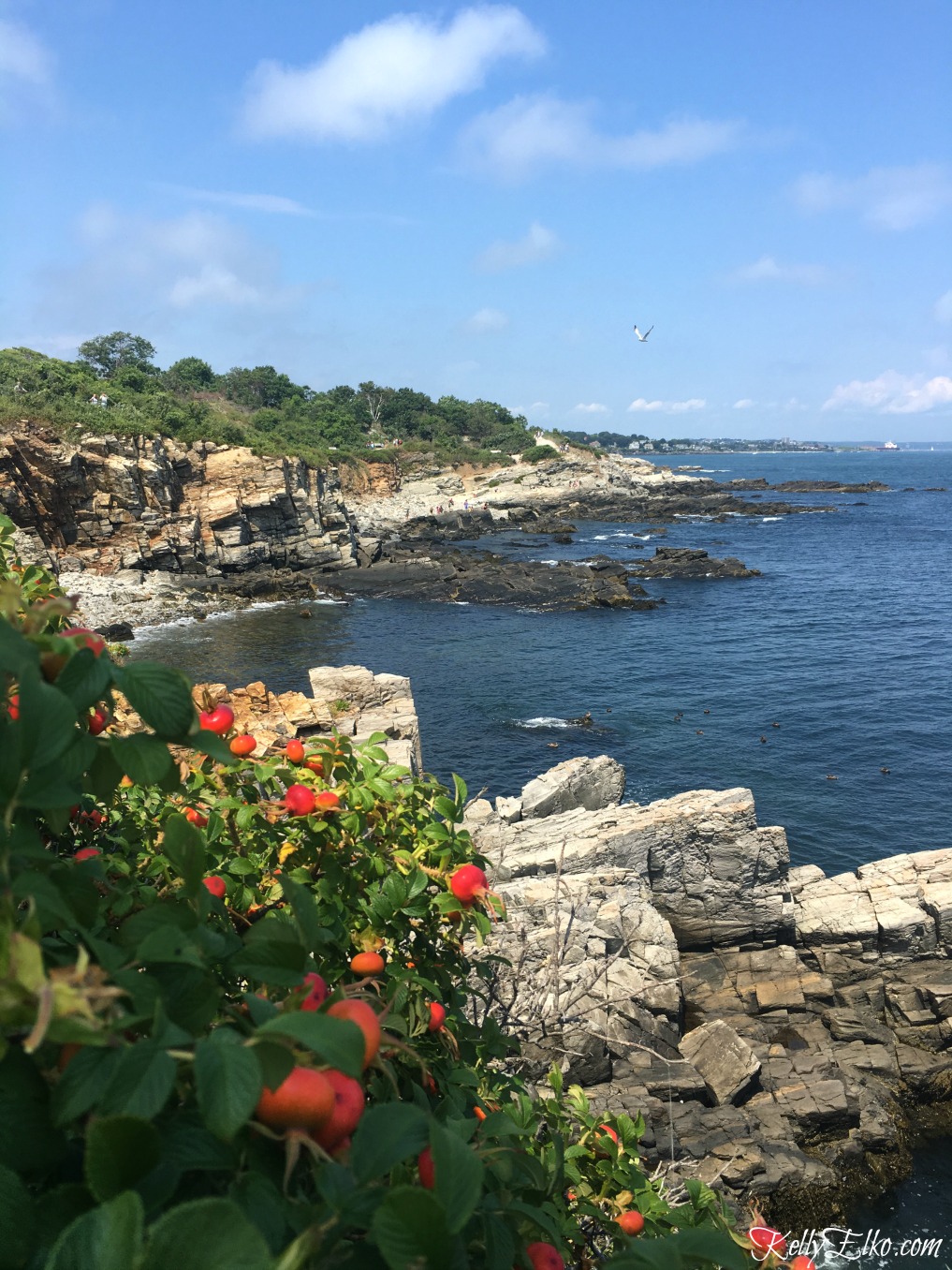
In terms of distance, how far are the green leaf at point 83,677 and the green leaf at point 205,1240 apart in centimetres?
77

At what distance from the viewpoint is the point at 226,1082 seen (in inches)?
43.3

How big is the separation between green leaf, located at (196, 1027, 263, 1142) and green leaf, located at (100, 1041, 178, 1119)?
4 cm

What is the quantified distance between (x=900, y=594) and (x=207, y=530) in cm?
4017

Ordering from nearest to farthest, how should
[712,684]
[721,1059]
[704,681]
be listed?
[721,1059] → [712,684] → [704,681]

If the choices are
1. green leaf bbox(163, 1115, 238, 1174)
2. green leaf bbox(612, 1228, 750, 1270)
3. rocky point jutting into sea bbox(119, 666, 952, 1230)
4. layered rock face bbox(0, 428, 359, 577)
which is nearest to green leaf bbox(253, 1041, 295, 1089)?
green leaf bbox(163, 1115, 238, 1174)

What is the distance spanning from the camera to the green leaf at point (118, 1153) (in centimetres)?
102

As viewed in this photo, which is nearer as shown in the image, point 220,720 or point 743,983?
point 220,720

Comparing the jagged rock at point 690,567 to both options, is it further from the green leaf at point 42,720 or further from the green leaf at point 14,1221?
the green leaf at point 14,1221

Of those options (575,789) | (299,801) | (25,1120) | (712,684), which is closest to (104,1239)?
(25,1120)

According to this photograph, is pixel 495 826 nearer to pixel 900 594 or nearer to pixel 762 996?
pixel 762 996

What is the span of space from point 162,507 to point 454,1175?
4841 centimetres

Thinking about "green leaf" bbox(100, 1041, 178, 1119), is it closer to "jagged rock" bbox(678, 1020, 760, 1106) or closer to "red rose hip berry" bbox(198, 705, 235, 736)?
"red rose hip berry" bbox(198, 705, 235, 736)

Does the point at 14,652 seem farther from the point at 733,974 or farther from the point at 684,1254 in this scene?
the point at 733,974

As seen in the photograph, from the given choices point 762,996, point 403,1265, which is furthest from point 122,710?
point 762,996
